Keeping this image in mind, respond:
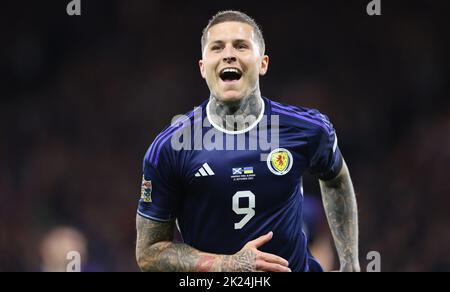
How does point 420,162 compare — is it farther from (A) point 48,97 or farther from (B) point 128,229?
(A) point 48,97

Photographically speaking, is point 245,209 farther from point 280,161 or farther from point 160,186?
point 160,186

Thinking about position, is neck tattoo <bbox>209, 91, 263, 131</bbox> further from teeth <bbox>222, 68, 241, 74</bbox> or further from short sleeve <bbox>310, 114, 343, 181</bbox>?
short sleeve <bbox>310, 114, 343, 181</bbox>

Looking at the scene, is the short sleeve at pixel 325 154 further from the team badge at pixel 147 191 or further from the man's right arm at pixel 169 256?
the team badge at pixel 147 191

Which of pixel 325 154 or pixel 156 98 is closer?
pixel 325 154

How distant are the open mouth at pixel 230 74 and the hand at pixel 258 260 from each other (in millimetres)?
951

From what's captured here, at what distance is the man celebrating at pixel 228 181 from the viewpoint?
4367 mm

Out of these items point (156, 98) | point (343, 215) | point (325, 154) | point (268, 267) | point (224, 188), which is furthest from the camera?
point (156, 98)

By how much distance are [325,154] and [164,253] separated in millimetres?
1183

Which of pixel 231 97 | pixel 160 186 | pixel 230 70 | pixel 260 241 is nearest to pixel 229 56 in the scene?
pixel 230 70

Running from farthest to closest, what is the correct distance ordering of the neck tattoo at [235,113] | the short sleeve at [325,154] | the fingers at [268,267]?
1. the short sleeve at [325,154]
2. the neck tattoo at [235,113]
3. the fingers at [268,267]

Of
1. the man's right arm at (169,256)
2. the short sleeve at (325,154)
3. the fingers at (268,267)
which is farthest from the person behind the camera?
the short sleeve at (325,154)

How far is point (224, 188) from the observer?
4.37 metres

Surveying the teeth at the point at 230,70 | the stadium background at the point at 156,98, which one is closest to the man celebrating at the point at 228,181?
the teeth at the point at 230,70

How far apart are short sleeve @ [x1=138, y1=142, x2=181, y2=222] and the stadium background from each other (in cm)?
553
